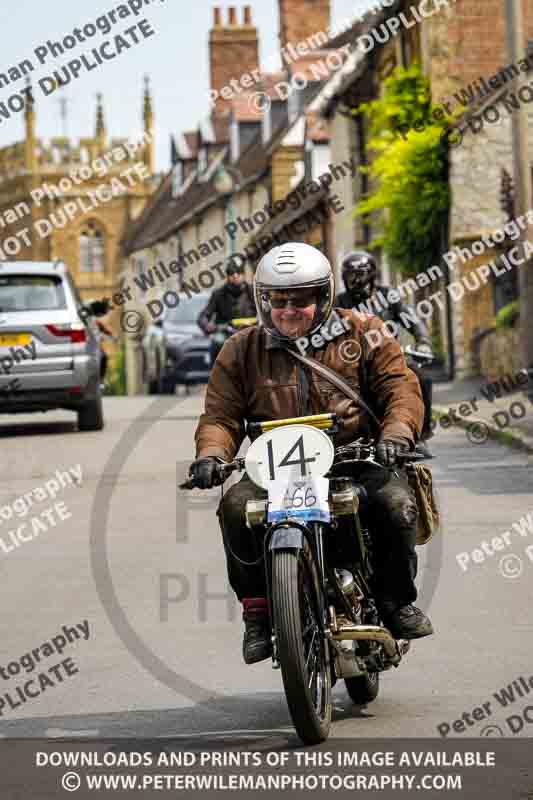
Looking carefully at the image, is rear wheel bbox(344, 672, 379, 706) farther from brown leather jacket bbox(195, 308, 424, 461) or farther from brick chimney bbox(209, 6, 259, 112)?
brick chimney bbox(209, 6, 259, 112)

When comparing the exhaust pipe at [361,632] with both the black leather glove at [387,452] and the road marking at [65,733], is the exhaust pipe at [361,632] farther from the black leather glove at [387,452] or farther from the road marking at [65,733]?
the road marking at [65,733]

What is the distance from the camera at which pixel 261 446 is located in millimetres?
6168

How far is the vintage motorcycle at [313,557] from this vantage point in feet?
19.1

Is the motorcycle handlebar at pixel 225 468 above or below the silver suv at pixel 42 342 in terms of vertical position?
above

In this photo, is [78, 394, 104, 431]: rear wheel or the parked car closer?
[78, 394, 104, 431]: rear wheel

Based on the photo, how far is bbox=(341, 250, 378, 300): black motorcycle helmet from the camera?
1253cm

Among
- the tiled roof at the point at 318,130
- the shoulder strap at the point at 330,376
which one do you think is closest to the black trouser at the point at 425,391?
the shoulder strap at the point at 330,376

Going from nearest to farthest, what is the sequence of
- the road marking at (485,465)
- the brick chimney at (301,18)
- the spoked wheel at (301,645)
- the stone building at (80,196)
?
the spoked wheel at (301,645) < the road marking at (485,465) < the brick chimney at (301,18) < the stone building at (80,196)

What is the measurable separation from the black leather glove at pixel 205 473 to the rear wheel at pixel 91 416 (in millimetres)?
14564

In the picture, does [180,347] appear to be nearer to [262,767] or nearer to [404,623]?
[404,623]

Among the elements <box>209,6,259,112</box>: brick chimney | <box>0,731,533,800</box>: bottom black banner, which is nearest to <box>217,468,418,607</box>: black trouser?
<box>0,731,533,800</box>: bottom black banner

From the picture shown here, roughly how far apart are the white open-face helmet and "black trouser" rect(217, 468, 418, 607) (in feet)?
1.92

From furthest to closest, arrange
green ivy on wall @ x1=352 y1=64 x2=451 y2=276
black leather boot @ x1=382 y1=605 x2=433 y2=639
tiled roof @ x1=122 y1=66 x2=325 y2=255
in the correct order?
tiled roof @ x1=122 y1=66 x2=325 y2=255, green ivy on wall @ x1=352 y1=64 x2=451 y2=276, black leather boot @ x1=382 y1=605 x2=433 y2=639

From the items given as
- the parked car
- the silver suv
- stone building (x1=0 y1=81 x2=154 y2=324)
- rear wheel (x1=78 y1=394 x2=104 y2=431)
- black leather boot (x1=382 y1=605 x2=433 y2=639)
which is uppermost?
black leather boot (x1=382 y1=605 x2=433 y2=639)
